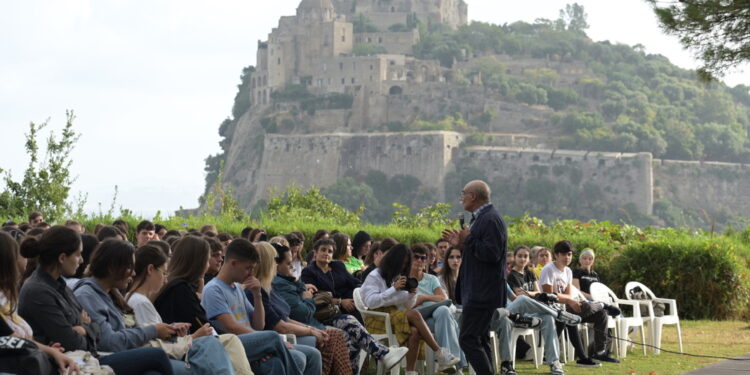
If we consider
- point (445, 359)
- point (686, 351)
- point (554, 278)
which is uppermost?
point (554, 278)

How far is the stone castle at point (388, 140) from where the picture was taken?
8575 cm

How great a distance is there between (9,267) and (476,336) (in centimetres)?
333

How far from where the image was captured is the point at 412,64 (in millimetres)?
96750

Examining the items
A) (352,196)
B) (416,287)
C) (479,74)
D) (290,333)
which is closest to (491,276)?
(416,287)

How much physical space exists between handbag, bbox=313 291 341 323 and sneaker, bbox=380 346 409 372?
51cm

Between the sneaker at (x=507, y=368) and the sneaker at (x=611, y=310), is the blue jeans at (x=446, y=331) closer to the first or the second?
the sneaker at (x=507, y=368)

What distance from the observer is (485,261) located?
691cm

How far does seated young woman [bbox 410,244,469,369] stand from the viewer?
7789 mm

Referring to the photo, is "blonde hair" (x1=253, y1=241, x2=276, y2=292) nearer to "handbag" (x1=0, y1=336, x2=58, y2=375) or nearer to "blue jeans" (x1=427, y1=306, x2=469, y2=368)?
"blue jeans" (x1=427, y1=306, x2=469, y2=368)

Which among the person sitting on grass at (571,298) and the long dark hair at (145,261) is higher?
the long dark hair at (145,261)

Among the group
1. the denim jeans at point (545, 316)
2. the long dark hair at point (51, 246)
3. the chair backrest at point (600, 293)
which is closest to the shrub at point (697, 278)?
the chair backrest at point (600, 293)

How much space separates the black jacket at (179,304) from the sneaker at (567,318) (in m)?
3.76

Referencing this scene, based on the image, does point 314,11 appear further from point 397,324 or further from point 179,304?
point 179,304

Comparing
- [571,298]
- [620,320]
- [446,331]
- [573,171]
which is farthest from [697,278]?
[573,171]
